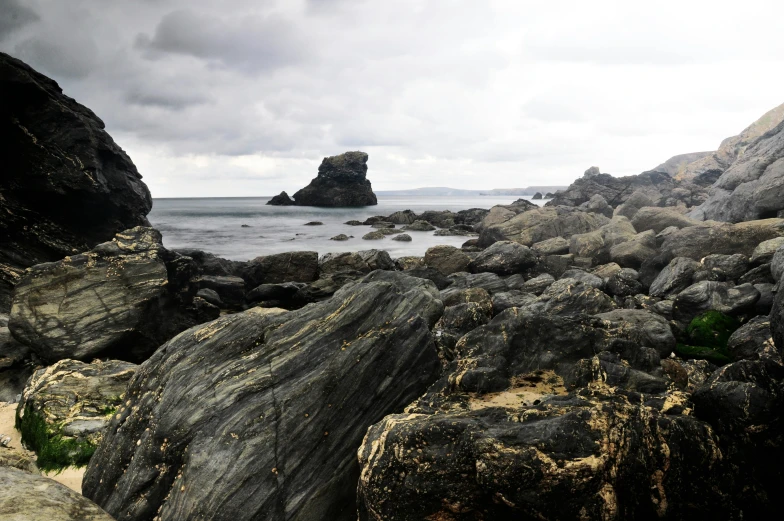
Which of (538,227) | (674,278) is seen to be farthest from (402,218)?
(674,278)

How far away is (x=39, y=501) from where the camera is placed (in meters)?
5.91

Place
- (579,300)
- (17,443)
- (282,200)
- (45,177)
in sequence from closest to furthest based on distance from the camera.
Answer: (17,443)
(579,300)
(45,177)
(282,200)

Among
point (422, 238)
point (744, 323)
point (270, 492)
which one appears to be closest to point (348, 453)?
point (270, 492)

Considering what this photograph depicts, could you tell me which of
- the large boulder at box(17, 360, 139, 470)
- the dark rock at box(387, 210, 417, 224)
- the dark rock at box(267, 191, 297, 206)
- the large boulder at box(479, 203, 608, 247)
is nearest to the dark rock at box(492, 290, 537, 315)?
the large boulder at box(17, 360, 139, 470)

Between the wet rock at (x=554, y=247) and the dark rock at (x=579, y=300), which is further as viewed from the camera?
the wet rock at (x=554, y=247)

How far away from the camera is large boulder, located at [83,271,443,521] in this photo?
6352 millimetres

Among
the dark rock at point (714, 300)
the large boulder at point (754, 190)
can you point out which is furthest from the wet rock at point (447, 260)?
the large boulder at point (754, 190)

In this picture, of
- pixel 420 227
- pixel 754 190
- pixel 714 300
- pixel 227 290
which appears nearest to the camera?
pixel 714 300

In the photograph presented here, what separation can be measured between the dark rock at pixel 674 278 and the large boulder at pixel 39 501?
20.0m

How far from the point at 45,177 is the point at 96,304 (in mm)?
12098

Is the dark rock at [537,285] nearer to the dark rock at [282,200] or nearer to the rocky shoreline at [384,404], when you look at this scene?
the rocky shoreline at [384,404]

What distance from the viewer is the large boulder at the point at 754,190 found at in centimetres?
2528

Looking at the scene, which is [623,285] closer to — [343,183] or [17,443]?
[17,443]

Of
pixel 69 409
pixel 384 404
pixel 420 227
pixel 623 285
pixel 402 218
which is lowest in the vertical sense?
pixel 623 285
